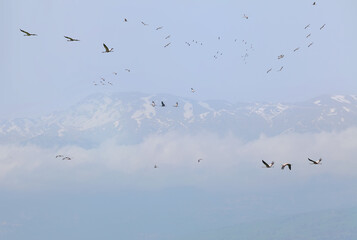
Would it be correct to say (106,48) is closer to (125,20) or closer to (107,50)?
(107,50)

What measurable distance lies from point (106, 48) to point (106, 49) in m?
0.57

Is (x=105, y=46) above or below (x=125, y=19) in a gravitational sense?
below

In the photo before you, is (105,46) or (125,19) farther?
(125,19)

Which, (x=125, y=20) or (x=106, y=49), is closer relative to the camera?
(x=106, y=49)

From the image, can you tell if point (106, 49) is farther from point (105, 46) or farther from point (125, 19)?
point (125, 19)

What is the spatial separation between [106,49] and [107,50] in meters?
1.32

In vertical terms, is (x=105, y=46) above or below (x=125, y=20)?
below

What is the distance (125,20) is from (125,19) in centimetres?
64

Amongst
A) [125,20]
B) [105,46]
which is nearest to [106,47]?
[105,46]

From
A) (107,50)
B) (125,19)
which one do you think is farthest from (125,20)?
(107,50)

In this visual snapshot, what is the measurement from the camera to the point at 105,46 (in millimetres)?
47844

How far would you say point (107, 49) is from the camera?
4972 centimetres

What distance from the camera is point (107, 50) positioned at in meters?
50.7

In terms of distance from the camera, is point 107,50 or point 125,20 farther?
point 125,20
